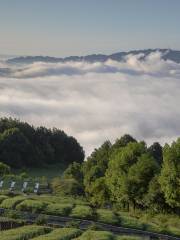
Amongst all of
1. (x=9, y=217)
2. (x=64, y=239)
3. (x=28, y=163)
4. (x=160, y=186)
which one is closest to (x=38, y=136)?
(x=28, y=163)

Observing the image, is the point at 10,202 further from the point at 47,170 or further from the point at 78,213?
the point at 47,170

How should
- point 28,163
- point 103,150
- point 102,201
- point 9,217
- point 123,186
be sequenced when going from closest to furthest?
point 9,217 → point 123,186 → point 102,201 → point 103,150 → point 28,163

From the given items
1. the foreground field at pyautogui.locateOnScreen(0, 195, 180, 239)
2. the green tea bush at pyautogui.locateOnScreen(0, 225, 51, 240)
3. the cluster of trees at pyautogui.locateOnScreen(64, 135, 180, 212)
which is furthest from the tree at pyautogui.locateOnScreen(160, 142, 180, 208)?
the green tea bush at pyautogui.locateOnScreen(0, 225, 51, 240)

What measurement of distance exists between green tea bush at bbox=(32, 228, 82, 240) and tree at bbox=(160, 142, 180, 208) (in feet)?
67.1

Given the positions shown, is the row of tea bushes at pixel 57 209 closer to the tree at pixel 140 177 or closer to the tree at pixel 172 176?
the tree at pixel 172 176

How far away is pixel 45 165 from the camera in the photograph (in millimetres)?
134250

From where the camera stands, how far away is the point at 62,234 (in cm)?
4266

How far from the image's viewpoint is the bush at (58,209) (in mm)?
55125

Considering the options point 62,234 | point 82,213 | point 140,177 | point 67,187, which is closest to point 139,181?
point 140,177

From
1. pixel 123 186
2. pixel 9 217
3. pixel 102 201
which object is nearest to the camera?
pixel 9 217

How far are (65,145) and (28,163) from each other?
20.3m

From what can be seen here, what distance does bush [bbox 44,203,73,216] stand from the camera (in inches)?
2170

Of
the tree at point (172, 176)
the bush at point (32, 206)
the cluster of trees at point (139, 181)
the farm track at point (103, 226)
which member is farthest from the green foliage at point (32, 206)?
the cluster of trees at point (139, 181)

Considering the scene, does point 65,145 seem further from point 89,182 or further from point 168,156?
point 168,156
